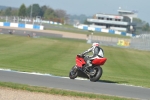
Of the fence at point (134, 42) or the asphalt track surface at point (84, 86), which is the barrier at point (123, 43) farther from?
the asphalt track surface at point (84, 86)

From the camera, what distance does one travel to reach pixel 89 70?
1675 cm

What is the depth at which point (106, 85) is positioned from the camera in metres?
15.6

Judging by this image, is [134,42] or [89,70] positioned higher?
[89,70]

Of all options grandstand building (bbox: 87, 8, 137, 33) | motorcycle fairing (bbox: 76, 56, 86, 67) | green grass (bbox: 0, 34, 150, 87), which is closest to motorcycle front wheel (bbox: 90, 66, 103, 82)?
motorcycle fairing (bbox: 76, 56, 86, 67)

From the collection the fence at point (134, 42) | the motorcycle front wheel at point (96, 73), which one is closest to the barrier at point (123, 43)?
the fence at point (134, 42)

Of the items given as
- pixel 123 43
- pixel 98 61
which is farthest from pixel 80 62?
pixel 123 43

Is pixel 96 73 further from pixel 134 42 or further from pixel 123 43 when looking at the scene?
pixel 123 43

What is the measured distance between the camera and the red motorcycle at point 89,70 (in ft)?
53.6

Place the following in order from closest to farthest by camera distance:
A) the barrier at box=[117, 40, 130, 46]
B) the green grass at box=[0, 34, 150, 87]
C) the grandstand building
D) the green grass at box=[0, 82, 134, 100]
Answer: the green grass at box=[0, 82, 134, 100] → the green grass at box=[0, 34, 150, 87] → the barrier at box=[117, 40, 130, 46] → the grandstand building

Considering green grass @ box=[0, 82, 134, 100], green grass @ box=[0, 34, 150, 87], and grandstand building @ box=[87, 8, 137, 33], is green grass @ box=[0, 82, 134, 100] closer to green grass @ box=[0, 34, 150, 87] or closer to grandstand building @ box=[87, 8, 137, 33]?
green grass @ box=[0, 34, 150, 87]

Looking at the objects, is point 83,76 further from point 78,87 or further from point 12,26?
point 12,26

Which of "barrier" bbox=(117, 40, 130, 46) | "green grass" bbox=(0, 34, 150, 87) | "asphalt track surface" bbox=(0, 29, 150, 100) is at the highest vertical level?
"asphalt track surface" bbox=(0, 29, 150, 100)

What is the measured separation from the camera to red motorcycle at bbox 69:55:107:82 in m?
16.3

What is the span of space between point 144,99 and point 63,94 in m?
2.46
